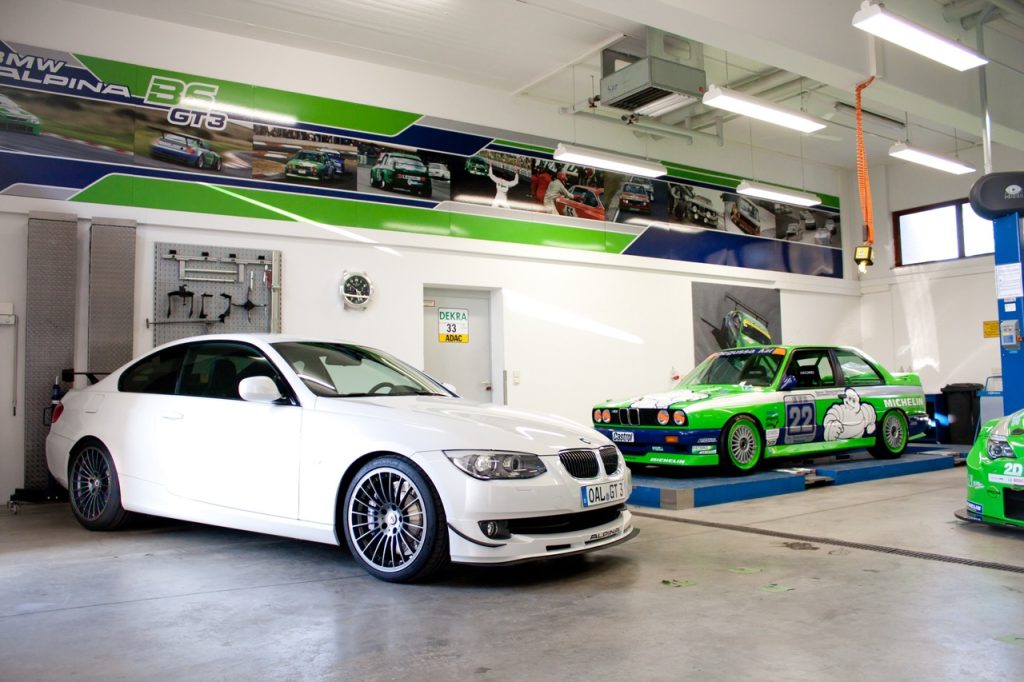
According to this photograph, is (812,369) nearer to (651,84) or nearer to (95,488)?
(651,84)

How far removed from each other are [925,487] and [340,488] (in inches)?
218

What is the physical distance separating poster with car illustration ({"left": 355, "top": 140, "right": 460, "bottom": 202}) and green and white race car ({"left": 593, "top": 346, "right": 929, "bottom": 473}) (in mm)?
3589

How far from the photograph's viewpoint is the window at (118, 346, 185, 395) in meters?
4.92

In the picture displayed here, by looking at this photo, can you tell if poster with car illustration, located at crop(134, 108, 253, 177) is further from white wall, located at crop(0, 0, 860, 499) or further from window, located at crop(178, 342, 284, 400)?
window, located at crop(178, 342, 284, 400)

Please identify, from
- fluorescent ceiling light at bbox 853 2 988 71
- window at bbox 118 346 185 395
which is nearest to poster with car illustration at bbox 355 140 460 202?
window at bbox 118 346 185 395

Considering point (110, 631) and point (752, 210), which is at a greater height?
point (752, 210)

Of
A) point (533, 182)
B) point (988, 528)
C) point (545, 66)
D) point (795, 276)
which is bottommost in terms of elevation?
point (988, 528)

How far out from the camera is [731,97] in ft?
26.3

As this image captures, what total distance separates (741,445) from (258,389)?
4.62 meters

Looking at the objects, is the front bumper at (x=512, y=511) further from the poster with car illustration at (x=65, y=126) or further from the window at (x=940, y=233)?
the window at (x=940, y=233)

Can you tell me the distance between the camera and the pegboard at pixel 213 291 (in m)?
7.64

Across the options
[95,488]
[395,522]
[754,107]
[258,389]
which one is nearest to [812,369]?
[754,107]

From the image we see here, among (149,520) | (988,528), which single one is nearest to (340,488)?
(149,520)

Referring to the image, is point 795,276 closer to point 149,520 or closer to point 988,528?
point 988,528
